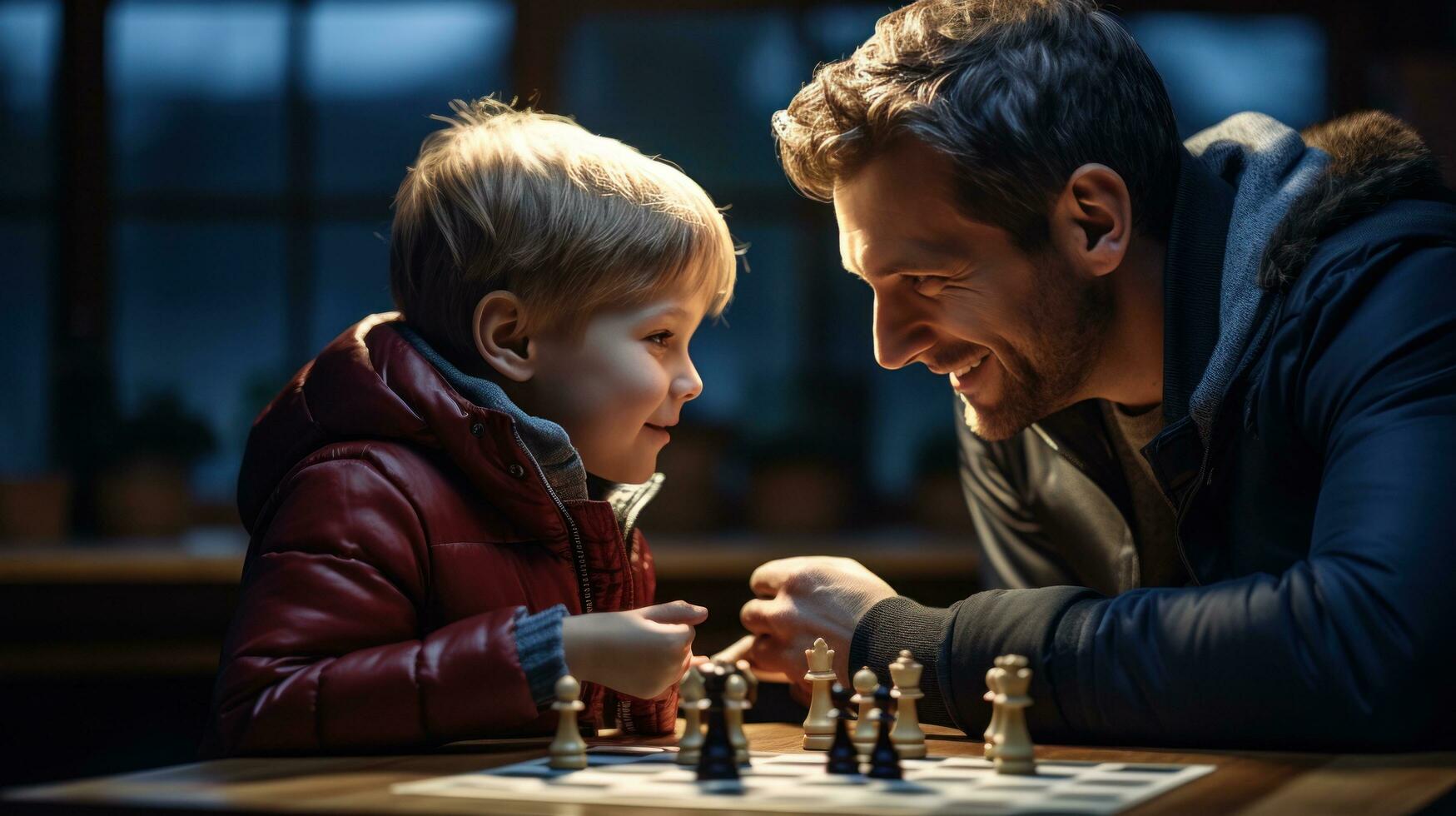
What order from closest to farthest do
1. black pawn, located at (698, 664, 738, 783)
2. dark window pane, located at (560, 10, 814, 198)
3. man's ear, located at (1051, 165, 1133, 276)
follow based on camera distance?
black pawn, located at (698, 664, 738, 783) < man's ear, located at (1051, 165, 1133, 276) < dark window pane, located at (560, 10, 814, 198)

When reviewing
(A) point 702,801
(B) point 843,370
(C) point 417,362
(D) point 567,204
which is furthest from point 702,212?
(B) point 843,370

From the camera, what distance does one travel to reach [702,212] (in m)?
1.71

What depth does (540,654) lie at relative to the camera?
127 centimetres

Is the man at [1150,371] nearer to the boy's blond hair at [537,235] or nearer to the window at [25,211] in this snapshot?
the boy's blond hair at [537,235]

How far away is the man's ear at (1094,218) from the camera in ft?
5.51

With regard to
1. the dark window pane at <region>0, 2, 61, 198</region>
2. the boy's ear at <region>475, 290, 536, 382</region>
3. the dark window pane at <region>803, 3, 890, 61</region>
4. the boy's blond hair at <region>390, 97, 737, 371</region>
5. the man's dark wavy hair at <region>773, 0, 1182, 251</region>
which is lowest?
the boy's ear at <region>475, 290, 536, 382</region>

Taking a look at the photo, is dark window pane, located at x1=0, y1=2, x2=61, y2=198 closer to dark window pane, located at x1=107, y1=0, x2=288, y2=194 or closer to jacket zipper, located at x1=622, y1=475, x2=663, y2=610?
dark window pane, located at x1=107, y1=0, x2=288, y2=194

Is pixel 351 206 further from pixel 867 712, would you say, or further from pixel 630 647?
pixel 867 712

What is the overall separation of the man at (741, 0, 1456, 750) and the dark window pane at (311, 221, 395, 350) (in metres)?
2.55

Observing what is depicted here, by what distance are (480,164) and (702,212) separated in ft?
0.84

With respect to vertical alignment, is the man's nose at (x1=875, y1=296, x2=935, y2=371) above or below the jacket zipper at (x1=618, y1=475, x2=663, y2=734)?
above

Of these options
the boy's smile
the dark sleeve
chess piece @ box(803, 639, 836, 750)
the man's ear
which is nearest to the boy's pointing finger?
chess piece @ box(803, 639, 836, 750)

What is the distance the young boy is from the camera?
1.25m

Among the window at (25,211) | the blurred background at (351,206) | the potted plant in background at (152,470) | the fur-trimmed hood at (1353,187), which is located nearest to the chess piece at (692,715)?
the fur-trimmed hood at (1353,187)
